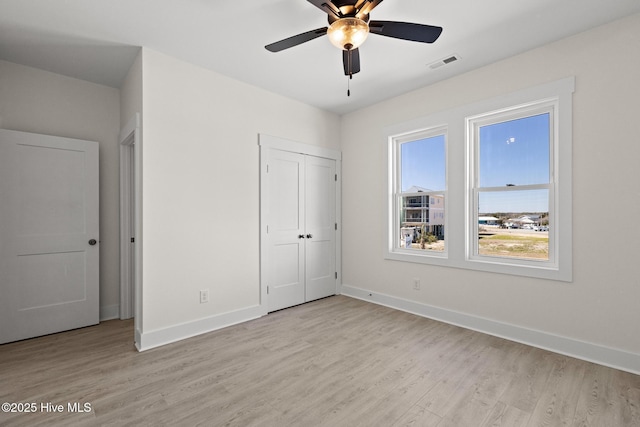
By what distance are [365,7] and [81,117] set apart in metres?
3.37

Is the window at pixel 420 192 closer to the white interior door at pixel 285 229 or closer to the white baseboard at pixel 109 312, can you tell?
the white interior door at pixel 285 229

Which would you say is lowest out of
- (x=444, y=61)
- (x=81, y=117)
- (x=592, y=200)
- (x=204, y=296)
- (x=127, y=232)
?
(x=204, y=296)

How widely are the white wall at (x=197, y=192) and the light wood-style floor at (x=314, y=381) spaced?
16.8 inches

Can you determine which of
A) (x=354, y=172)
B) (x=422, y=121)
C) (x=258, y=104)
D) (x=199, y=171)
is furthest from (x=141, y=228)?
(x=422, y=121)

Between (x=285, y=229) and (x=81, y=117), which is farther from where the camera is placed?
(x=285, y=229)

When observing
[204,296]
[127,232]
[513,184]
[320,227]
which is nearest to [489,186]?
[513,184]

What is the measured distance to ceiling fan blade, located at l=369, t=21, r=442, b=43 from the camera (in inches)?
74.4

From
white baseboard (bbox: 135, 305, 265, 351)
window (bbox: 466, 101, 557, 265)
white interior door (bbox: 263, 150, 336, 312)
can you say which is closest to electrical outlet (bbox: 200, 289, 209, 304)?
white baseboard (bbox: 135, 305, 265, 351)

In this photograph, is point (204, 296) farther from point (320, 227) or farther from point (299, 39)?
point (299, 39)

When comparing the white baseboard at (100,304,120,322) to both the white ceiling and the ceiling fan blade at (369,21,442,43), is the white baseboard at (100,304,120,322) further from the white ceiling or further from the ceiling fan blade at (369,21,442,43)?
the ceiling fan blade at (369,21,442,43)

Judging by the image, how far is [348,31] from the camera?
6.10 feet

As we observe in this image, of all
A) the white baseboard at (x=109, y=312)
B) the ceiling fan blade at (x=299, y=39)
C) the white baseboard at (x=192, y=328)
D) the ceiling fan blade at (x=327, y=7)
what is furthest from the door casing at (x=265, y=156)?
the ceiling fan blade at (x=327, y=7)

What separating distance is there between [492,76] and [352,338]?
3009 millimetres

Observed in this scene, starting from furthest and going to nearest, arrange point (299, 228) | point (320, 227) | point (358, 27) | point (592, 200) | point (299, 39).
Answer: point (320, 227) < point (299, 228) < point (592, 200) < point (299, 39) < point (358, 27)
